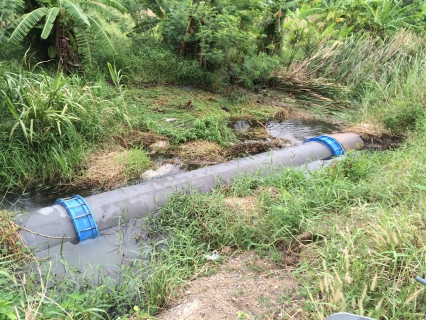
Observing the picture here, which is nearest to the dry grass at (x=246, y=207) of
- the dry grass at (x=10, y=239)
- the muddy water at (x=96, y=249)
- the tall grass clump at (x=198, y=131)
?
the muddy water at (x=96, y=249)

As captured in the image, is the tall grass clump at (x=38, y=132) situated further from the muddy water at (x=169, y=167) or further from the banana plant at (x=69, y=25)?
the banana plant at (x=69, y=25)

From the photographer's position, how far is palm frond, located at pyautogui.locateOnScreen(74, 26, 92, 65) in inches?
229

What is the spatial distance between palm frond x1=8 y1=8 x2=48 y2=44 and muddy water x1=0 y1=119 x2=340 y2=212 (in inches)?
101

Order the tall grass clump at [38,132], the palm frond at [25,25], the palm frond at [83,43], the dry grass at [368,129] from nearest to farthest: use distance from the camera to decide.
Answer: the tall grass clump at [38,132] → the palm frond at [25,25] → the dry grass at [368,129] → the palm frond at [83,43]

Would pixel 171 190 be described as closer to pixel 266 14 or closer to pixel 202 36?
pixel 202 36

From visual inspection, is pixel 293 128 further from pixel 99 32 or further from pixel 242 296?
pixel 242 296

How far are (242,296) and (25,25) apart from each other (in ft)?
16.2

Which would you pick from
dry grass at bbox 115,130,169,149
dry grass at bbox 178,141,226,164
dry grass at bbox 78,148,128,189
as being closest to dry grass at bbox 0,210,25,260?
dry grass at bbox 78,148,128,189

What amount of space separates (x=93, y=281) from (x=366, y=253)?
198cm

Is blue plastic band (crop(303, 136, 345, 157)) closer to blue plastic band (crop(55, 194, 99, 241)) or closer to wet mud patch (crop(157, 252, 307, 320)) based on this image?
wet mud patch (crop(157, 252, 307, 320))

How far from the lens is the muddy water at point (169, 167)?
3.70m

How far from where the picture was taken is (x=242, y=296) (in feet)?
8.15

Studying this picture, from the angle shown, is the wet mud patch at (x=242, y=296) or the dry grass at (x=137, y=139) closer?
the wet mud patch at (x=242, y=296)

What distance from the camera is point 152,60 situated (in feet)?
23.2
